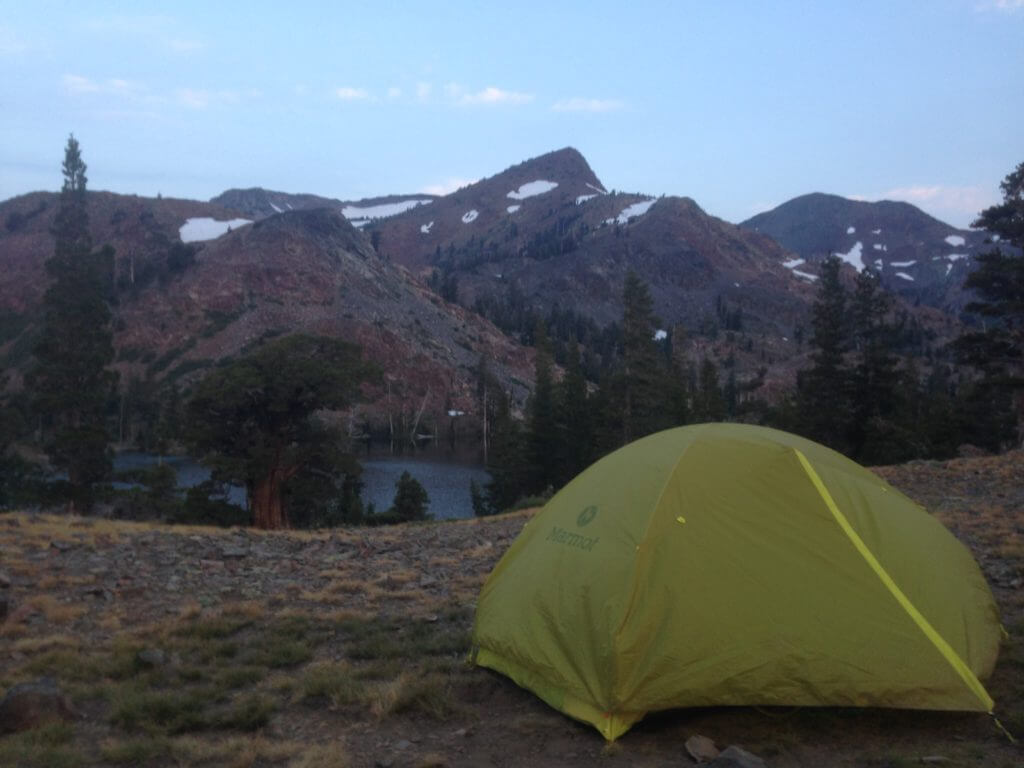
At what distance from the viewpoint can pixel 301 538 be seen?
13.4 metres

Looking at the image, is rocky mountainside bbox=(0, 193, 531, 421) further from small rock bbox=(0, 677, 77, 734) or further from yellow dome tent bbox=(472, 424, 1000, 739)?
yellow dome tent bbox=(472, 424, 1000, 739)

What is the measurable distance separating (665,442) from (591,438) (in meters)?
37.7

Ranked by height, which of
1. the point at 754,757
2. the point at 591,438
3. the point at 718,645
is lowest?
the point at 591,438

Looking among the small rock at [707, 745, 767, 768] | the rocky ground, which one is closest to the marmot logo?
the rocky ground

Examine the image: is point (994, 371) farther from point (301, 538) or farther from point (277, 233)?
point (277, 233)

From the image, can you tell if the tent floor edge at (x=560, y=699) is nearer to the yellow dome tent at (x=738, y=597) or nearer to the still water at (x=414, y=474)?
the yellow dome tent at (x=738, y=597)

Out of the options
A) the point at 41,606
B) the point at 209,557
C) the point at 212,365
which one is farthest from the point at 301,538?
the point at 212,365

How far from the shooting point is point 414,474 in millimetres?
52156

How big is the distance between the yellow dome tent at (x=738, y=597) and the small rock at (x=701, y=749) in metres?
0.24

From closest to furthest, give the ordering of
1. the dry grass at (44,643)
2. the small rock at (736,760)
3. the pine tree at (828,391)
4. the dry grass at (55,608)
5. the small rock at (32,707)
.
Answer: the small rock at (736,760), the small rock at (32,707), the dry grass at (44,643), the dry grass at (55,608), the pine tree at (828,391)

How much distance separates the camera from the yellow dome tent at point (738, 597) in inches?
199

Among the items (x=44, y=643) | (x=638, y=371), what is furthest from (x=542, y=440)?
(x=44, y=643)

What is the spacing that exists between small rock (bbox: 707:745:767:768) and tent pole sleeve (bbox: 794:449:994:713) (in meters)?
1.53

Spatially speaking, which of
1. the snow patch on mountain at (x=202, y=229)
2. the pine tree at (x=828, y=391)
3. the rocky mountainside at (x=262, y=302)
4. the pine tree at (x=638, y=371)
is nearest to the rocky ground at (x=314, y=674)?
the pine tree at (x=828, y=391)
